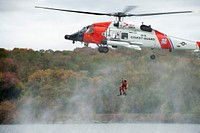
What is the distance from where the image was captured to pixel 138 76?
12638 cm

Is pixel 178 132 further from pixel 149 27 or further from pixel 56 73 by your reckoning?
pixel 149 27

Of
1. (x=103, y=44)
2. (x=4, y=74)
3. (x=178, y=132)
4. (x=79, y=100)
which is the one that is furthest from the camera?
(x=79, y=100)

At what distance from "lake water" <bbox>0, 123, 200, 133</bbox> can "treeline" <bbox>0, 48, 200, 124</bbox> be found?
4.29ft

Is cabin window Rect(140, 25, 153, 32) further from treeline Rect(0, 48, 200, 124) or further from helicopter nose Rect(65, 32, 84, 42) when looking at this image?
treeline Rect(0, 48, 200, 124)

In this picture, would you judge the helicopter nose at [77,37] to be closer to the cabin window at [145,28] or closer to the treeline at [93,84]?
the cabin window at [145,28]

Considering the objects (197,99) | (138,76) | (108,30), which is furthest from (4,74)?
(108,30)

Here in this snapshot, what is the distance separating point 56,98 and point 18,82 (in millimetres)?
5600

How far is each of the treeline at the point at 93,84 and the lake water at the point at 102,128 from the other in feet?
4.29

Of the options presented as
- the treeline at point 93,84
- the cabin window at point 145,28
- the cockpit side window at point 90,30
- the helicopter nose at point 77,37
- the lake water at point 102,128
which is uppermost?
the cabin window at point 145,28

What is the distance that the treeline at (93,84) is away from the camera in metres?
121

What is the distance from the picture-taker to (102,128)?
13525 centimetres

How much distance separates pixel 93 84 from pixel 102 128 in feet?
32.0

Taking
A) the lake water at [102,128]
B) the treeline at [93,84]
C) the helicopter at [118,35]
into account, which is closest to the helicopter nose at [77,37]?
the helicopter at [118,35]

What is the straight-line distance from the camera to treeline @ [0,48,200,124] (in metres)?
121
